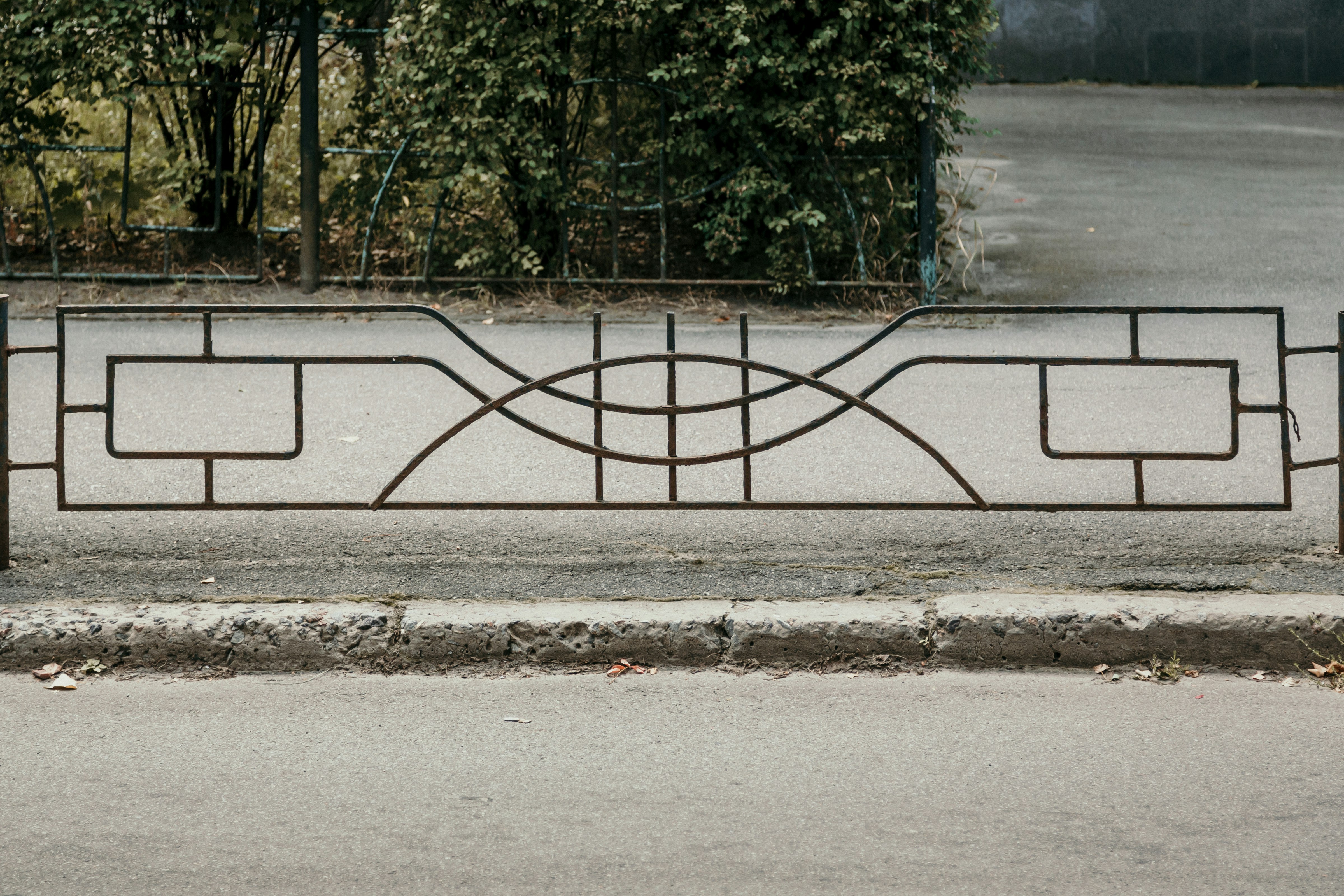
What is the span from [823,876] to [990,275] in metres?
8.39

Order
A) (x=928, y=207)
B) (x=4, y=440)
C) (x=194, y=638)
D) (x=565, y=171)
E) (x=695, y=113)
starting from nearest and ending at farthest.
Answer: (x=194, y=638) → (x=4, y=440) → (x=695, y=113) → (x=928, y=207) → (x=565, y=171)

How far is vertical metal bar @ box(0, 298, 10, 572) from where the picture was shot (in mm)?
5031

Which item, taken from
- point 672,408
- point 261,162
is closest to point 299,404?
point 672,408

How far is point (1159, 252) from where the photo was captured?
11859 mm

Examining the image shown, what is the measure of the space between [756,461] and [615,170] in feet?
13.7

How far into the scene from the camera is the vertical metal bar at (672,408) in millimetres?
5422

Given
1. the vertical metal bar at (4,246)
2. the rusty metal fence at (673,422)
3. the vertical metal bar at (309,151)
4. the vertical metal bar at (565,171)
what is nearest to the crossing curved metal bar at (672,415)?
the rusty metal fence at (673,422)

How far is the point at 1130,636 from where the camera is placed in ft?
15.6

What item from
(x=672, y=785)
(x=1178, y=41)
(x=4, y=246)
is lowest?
(x=672, y=785)

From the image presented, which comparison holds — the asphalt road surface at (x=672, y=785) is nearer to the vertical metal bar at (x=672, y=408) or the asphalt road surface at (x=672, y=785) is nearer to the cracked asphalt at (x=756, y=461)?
the cracked asphalt at (x=756, y=461)

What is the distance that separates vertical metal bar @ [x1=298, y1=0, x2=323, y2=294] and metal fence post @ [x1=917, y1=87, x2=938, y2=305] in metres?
4.19

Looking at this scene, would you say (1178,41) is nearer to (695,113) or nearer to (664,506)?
(695,113)

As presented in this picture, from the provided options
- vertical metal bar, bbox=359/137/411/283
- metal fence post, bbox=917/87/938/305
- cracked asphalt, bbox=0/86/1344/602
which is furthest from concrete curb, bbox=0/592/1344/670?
vertical metal bar, bbox=359/137/411/283

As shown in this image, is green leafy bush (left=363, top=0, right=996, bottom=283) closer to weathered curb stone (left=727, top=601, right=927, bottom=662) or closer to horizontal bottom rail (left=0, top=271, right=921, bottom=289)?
horizontal bottom rail (left=0, top=271, right=921, bottom=289)
